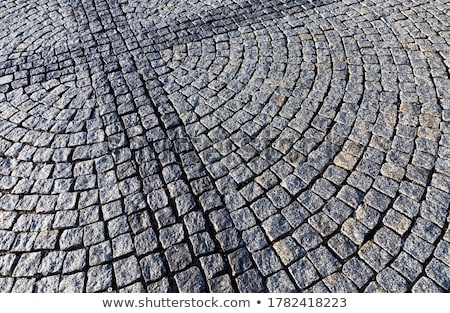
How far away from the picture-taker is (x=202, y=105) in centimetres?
431

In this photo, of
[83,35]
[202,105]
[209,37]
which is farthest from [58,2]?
[202,105]

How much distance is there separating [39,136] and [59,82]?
98 centimetres

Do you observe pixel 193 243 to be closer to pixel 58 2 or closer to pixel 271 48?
pixel 271 48

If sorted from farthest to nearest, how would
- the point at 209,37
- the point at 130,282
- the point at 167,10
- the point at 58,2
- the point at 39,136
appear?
1. the point at 58,2
2. the point at 167,10
3. the point at 209,37
4. the point at 39,136
5. the point at 130,282

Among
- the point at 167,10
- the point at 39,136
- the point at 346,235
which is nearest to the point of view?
the point at 346,235

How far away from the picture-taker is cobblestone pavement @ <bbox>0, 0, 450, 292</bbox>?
2.98m

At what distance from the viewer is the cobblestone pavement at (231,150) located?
2.98 metres

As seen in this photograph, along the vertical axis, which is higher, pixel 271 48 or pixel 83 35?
pixel 83 35

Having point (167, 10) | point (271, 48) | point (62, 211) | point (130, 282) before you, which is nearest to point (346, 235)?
point (130, 282)

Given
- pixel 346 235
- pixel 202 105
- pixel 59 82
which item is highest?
pixel 59 82

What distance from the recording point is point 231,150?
3.81 meters

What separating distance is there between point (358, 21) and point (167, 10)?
9.21 feet

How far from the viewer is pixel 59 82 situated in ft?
15.6

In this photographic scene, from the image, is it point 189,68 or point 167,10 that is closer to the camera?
point 189,68
